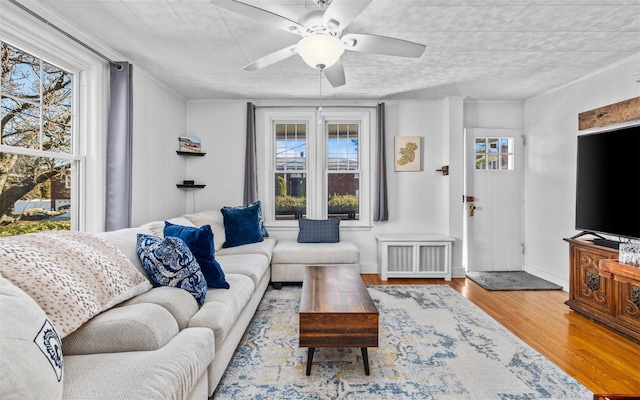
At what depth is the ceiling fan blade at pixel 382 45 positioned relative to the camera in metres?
2.14

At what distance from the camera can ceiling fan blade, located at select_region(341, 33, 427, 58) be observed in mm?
2141

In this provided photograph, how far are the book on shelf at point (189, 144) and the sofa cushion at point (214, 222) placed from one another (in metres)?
1.01

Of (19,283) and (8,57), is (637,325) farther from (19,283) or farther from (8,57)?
(8,57)

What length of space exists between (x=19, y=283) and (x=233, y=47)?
2.43 metres

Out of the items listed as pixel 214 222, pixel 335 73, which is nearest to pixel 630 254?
pixel 335 73

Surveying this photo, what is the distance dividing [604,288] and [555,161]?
1.83m

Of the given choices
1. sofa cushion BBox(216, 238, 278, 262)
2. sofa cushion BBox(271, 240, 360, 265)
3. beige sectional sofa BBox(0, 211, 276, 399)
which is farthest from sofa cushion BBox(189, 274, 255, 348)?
sofa cushion BBox(271, 240, 360, 265)

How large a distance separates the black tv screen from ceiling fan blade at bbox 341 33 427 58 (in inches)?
83.2

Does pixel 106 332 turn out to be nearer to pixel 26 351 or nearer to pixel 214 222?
pixel 26 351

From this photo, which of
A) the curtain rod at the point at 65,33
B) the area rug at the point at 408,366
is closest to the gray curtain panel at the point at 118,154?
the curtain rod at the point at 65,33

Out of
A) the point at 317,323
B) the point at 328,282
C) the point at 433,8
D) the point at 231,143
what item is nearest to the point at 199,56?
the point at 231,143

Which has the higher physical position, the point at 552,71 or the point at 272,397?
the point at 552,71

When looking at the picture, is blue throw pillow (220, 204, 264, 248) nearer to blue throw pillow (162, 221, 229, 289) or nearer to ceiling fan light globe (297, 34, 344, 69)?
blue throw pillow (162, 221, 229, 289)

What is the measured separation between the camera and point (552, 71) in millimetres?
3596
